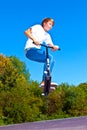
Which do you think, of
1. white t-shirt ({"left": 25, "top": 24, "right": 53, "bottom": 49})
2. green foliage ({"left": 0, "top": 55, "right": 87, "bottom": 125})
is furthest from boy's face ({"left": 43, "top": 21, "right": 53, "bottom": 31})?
green foliage ({"left": 0, "top": 55, "right": 87, "bottom": 125})

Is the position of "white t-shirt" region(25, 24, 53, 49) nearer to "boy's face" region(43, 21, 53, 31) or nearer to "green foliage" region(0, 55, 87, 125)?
"boy's face" region(43, 21, 53, 31)

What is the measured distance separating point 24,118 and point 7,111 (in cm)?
150

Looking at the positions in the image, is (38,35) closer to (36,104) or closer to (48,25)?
(48,25)

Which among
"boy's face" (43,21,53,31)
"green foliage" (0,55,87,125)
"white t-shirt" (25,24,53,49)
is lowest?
"white t-shirt" (25,24,53,49)

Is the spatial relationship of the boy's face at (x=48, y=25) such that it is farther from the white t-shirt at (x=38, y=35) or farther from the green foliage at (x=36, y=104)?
→ the green foliage at (x=36, y=104)

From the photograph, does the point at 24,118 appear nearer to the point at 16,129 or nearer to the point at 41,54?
the point at 16,129

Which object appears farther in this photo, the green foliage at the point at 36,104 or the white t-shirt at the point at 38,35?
the green foliage at the point at 36,104

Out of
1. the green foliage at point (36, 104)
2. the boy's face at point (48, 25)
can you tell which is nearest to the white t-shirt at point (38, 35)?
the boy's face at point (48, 25)

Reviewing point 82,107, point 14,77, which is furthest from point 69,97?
point 14,77

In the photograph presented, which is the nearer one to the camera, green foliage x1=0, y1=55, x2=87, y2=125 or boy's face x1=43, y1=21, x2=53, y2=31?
boy's face x1=43, y1=21, x2=53, y2=31

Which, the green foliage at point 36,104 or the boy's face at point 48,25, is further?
the green foliage at point 36,104

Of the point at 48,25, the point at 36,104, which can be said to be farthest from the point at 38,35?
the point at 36,104

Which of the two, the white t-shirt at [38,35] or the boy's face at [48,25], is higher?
the boy's face at [48,25]

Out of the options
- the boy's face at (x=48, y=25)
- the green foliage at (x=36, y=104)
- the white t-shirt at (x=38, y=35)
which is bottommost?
the white t-shirt at (x=38, y=35)
